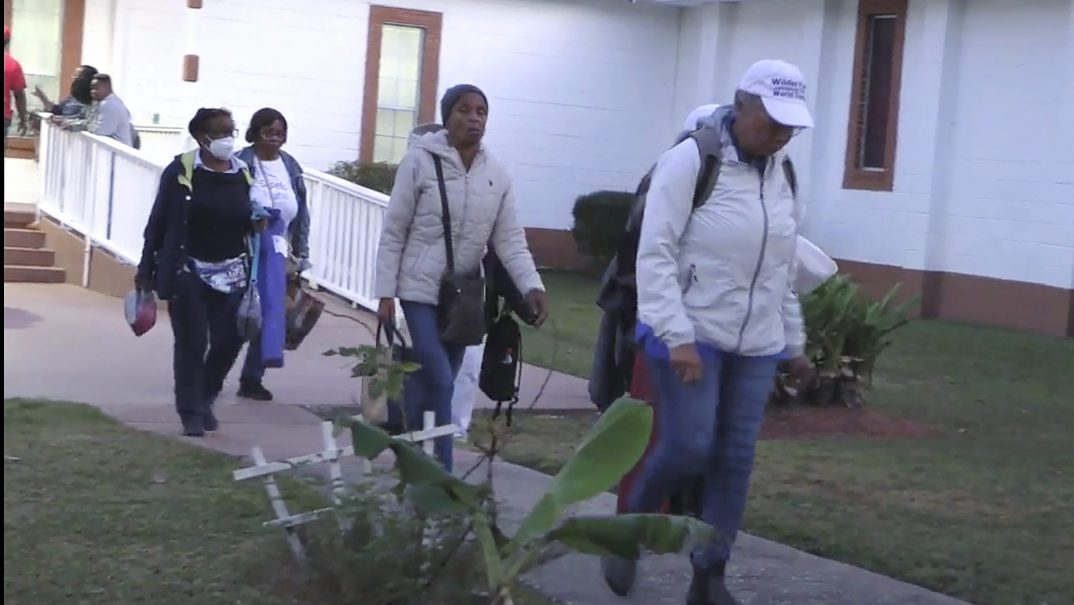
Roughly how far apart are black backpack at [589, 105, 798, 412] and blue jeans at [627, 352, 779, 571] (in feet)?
2.12

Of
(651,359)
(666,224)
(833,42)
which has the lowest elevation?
(651,359)

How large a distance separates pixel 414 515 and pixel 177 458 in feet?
9.77

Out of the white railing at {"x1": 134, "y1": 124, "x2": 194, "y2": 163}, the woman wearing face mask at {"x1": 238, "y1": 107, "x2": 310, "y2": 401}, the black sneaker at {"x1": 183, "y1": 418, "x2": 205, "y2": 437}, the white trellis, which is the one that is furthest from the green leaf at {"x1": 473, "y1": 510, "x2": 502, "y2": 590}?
the white railing at {"x1": 134, "y1": 124, "x2": 194, "y2": 163}

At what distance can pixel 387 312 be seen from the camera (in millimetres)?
6641

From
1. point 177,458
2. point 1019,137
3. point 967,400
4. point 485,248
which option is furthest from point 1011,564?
point 1019,137

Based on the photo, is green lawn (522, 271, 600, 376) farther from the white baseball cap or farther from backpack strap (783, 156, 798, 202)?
the white baseball cap

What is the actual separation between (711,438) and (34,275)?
10869 mm

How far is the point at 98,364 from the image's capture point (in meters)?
11.0

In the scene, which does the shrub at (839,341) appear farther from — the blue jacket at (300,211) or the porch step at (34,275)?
the porch step at (34,275)

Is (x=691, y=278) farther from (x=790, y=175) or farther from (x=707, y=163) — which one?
(x=790, y=175)

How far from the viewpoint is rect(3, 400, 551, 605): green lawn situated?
562 centimetres

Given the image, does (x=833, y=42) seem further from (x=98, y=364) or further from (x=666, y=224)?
(x=666, y=224)

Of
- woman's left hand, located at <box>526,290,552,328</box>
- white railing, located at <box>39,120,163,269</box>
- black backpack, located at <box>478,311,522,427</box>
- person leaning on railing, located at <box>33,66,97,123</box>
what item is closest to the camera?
woman's left hand, located at <box>526,290,552,328</box>

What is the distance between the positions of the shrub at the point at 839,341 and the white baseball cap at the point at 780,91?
4.71m
